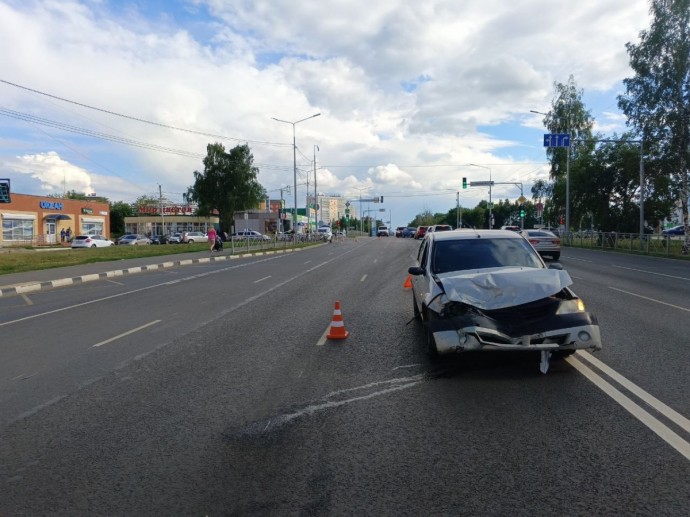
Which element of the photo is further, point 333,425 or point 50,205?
point 50,205

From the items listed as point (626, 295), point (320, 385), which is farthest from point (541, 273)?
point (626, 295)

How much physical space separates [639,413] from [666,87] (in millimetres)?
33070

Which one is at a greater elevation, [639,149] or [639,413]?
[639,149]

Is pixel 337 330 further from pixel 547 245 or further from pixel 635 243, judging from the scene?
pixel 635 243

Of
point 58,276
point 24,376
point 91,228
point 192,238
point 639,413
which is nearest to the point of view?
point 639,413

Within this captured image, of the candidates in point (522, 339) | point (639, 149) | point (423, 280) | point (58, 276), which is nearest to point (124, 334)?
point (423, 280)

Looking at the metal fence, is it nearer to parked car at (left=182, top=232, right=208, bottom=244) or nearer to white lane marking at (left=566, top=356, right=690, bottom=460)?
white lane marking at (left=566, top=356, right=690, bottom=460)

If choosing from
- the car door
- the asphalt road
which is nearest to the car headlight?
the asphalt road

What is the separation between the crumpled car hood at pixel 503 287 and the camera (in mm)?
5918

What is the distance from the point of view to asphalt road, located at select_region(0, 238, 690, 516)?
342 cm

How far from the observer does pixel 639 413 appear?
4.71m

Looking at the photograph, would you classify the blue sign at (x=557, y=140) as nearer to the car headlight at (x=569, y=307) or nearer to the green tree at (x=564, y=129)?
the green tree at (x=564, y=129)

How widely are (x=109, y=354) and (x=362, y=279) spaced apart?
1068 cm

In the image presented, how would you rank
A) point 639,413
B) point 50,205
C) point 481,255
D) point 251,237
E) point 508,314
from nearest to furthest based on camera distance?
point 639,413, point 508,314, point 481,255, point 251,237, point 50,205
